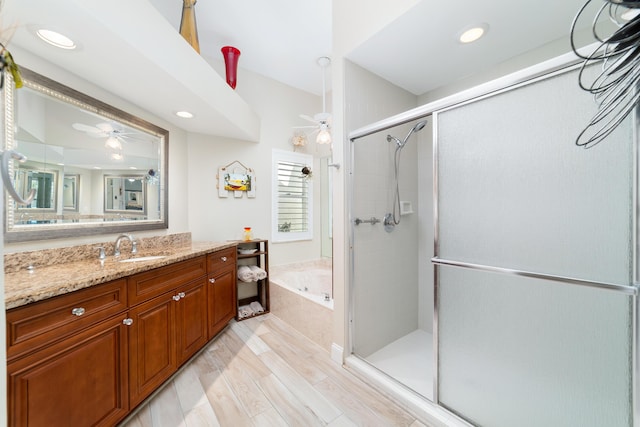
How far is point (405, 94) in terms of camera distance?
2.41m

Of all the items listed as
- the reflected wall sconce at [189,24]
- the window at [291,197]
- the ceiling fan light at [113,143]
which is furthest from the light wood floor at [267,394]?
the reflected wall sconce at [189,24]

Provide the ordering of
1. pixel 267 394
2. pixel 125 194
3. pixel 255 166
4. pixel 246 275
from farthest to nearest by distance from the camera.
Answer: pixel 255 166 < pixel 246 275 < pixel 125 194 < pixel 267 394

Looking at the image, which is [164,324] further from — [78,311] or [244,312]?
[244,312]

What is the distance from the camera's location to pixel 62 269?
143 cm

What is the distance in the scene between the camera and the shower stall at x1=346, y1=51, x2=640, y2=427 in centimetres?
103

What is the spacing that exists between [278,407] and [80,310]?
123 centimetres

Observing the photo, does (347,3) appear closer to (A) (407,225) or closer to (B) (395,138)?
(B) (395,138)

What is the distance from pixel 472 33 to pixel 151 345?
290 cm

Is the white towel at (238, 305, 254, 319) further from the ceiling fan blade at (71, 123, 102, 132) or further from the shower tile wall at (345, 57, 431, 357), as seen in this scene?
the ceiling fan blade at (71, 123, 102, 132)

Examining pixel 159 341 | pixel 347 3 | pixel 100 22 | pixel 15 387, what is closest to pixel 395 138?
pixel 347 3

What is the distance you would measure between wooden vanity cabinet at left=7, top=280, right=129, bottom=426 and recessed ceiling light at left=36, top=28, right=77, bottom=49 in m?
1.32

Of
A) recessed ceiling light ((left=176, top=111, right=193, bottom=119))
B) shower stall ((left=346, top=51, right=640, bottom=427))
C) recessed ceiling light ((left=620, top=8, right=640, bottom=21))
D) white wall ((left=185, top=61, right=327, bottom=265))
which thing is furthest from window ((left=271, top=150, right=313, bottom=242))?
recessed ceiling light ((left=620, top=8, right=640, bottom=21))

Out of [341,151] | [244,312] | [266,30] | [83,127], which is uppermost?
[266,30]

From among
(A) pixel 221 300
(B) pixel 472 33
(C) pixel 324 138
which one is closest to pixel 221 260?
(A) pixel 221 300
